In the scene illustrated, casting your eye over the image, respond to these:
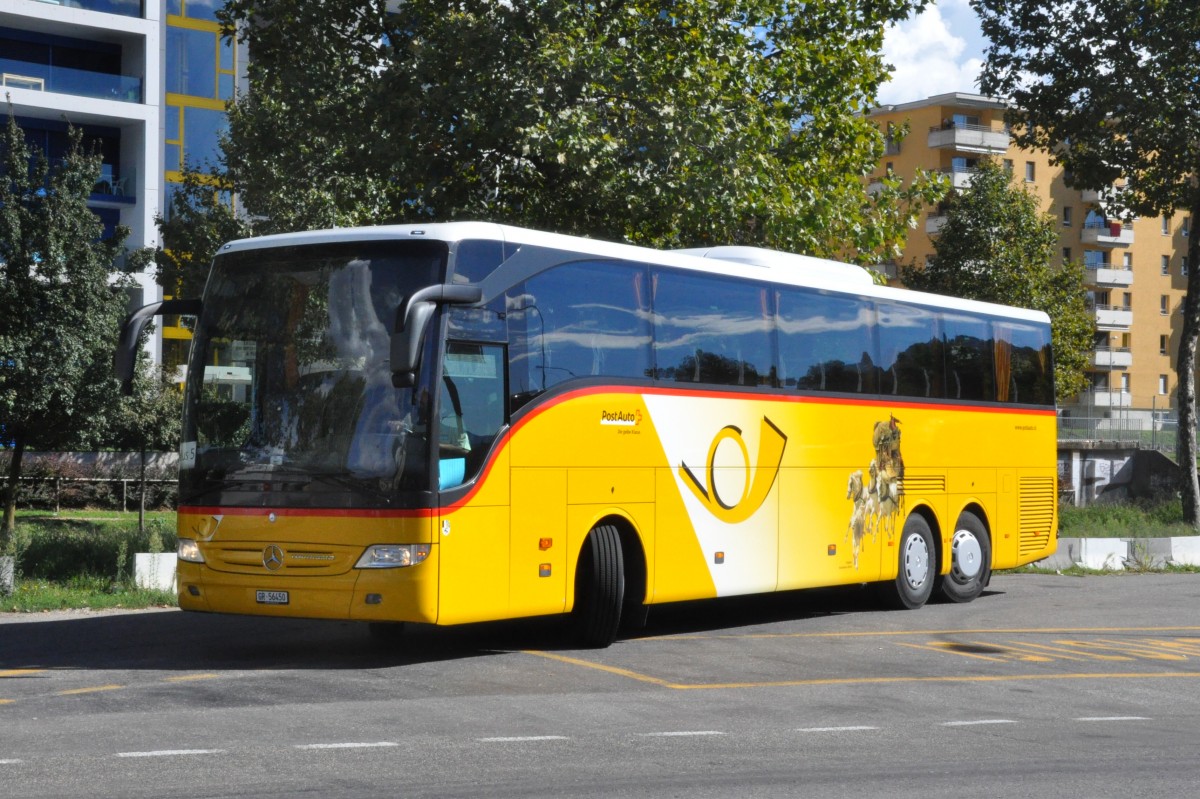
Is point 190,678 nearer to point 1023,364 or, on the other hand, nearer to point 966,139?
point 1023,364

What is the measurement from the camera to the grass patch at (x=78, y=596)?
16922 mm

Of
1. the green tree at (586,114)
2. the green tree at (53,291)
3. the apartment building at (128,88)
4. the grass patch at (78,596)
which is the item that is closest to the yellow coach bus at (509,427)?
the grass patch at (78,596)

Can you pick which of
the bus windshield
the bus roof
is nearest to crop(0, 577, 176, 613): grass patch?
the bus windshield

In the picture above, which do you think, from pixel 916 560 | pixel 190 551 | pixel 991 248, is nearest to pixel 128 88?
pixel 991 248

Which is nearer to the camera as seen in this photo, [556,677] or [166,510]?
[556,677]

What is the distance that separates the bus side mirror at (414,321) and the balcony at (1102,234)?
291ft

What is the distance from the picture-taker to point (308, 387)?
12.6 metres

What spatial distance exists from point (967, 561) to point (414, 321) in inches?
430

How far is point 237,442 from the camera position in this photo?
12875 mm

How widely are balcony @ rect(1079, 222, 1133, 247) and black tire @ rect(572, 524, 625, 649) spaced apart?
285ft

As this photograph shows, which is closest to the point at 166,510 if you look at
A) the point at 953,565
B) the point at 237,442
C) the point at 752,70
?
the point at 752,70

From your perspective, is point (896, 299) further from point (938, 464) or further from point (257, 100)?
point (257, 100)

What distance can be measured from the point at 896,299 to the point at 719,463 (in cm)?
423

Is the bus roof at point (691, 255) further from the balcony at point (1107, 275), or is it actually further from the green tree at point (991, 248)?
the balcony at point (1107, 275)
